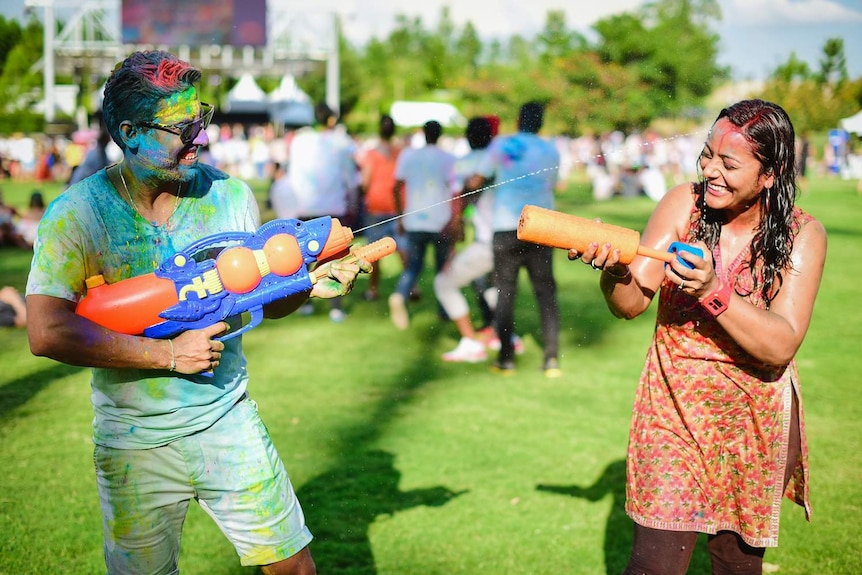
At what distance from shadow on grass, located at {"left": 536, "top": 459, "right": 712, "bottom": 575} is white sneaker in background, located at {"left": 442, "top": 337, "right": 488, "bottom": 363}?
2456 mm

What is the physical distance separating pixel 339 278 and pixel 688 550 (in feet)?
4.79

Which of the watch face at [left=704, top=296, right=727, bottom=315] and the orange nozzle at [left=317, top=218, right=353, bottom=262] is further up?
the orange nozzle at [left=317, top=218, right=353, bottom=262]

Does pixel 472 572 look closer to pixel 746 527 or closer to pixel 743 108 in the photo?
pixel 746 527

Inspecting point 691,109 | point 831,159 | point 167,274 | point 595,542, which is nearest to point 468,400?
point 595,542

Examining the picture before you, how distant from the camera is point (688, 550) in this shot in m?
2.77

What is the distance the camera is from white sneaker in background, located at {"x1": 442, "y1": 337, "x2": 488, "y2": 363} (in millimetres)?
7531

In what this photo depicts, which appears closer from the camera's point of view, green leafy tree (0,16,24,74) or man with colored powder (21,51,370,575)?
man with colored powder (21,51,370,575)

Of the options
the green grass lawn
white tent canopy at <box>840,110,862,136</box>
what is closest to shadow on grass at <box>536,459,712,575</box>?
the green grass lawn

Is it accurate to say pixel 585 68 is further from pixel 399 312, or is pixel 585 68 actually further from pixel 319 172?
pixel 319 172

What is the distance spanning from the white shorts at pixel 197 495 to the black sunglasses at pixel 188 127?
2.80ft

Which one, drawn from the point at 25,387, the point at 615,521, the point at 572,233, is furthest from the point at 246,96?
the point at 572,233

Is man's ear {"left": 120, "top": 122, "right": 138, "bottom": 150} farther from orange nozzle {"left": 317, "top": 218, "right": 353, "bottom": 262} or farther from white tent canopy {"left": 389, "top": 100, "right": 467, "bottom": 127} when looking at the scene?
white tent canopy {"left": 389, "top": 100, "right": 467, "bottom": 127}

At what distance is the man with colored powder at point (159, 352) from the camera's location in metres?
2.31

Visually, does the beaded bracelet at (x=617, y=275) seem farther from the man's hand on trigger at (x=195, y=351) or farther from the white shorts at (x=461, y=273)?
the white shorts at (x=461, y=273)
